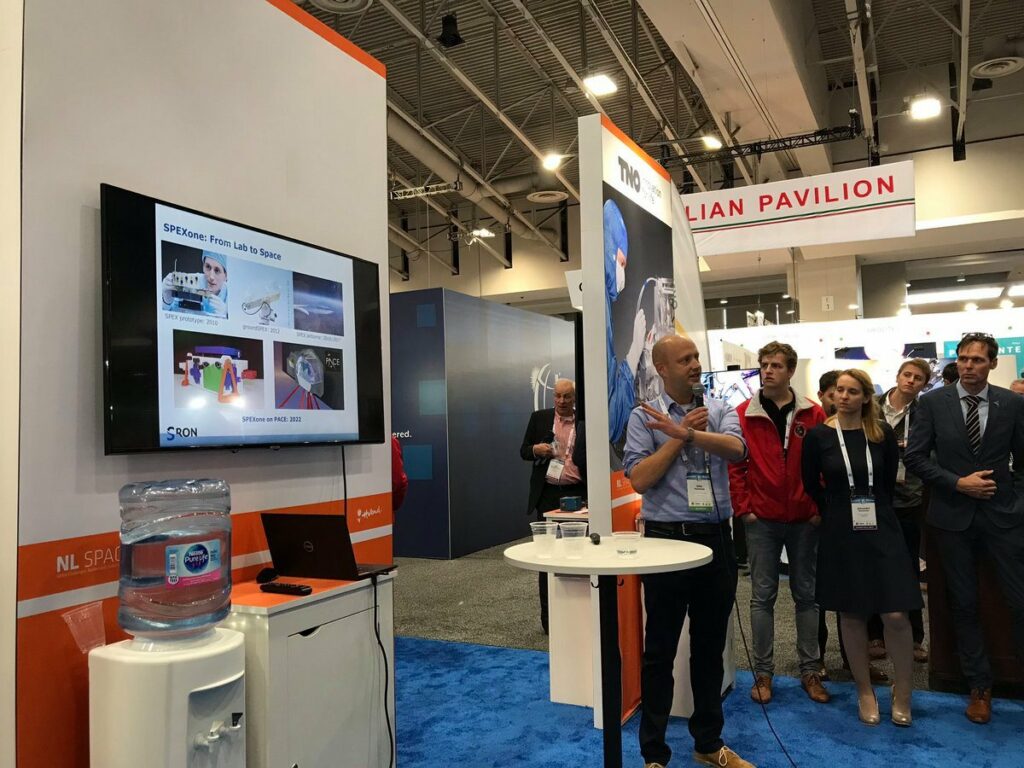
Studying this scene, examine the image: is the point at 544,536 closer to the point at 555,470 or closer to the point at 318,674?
the point at 318,674

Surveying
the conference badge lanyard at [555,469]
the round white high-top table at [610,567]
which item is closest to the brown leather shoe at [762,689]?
the round white high-top table at [610,567]

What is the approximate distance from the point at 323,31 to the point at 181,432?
1.64 m

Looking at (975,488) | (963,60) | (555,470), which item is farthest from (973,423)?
(963,60)

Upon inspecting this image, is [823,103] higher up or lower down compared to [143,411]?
higher up

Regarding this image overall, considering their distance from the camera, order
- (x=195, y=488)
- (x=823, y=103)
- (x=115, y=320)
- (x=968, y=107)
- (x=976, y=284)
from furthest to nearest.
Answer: (x=976, y=284)
(x=968, y=107)
(x=823, y=103)
(x=195, y=488)
(x=115, y=320)

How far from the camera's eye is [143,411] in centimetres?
209

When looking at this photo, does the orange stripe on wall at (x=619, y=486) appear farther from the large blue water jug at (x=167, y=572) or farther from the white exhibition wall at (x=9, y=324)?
the white exhibition wall at (x=9, y=324)

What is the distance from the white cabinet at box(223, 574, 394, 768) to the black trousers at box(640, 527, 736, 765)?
86 centimetres

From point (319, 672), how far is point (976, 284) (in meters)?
14.8

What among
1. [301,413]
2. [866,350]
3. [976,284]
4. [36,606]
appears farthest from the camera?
[976,284]

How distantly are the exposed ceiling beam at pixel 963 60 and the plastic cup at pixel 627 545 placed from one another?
249 inches

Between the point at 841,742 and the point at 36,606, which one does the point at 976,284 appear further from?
the point at 36,606

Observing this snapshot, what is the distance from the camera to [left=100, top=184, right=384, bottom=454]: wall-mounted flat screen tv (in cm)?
206

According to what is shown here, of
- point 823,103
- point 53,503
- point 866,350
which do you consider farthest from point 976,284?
point 53,503
